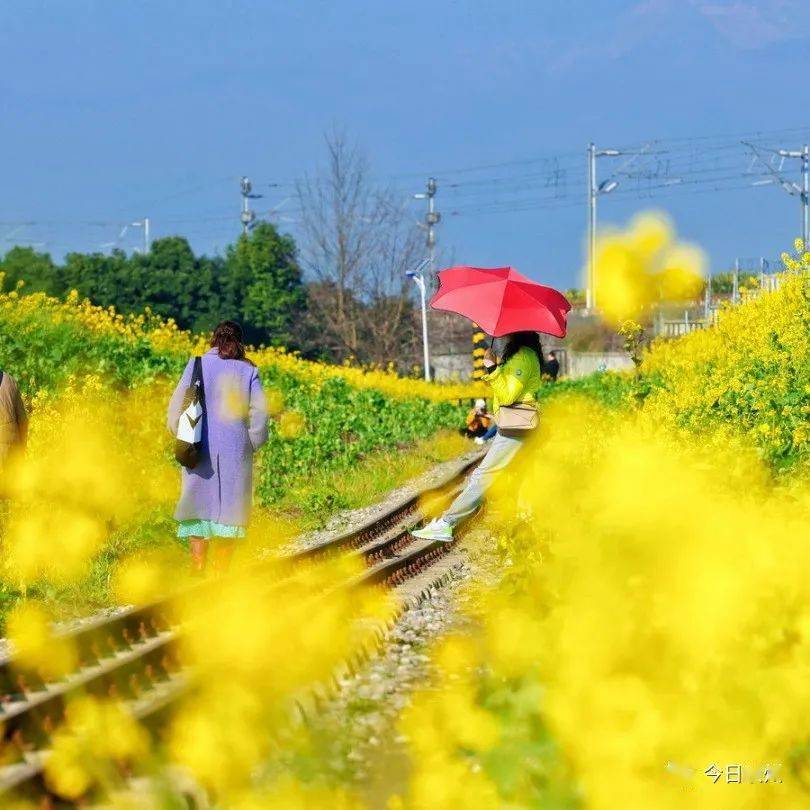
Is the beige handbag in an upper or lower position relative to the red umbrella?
lower

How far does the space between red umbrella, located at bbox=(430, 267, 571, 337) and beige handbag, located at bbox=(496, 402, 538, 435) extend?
525 millimetres

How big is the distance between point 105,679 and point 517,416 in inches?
174

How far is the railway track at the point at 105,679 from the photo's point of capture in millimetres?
6062

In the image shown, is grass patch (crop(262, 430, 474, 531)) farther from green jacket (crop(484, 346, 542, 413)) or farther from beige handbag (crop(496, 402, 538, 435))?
green jacket (crop(484, 346, 542, 413))

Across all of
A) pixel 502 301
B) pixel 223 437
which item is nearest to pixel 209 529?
pixel 223 437

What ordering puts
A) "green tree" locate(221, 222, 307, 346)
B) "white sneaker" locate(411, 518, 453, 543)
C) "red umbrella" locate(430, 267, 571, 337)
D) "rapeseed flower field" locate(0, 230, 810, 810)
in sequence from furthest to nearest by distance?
"green tree" locate(221, 222, 307, 346), "white sneaker" locate(411, 518, 453, 543), "red umbrella" locate(430, 267, 571, 337), "rapeseed flower field" locate(0, 230, 810, 810)

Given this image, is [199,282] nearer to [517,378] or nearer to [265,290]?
[265,290]

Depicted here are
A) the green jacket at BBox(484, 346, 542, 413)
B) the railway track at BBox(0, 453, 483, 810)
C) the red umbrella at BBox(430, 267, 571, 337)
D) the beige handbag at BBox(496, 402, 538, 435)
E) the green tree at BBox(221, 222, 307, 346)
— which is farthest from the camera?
the green tree at BBox(221, 222, 307, 346)

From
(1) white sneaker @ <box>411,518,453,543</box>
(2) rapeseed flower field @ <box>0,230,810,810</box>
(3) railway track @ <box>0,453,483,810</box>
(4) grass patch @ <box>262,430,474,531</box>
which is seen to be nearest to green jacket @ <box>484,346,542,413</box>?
(2) rapeseed flower field @ <box>0,230,810,810</box>

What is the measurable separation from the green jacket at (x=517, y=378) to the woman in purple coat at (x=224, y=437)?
173cm

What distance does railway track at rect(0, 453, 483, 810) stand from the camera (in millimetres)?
6062

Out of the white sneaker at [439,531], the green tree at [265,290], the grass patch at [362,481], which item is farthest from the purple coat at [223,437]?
the green tree at [265,290]

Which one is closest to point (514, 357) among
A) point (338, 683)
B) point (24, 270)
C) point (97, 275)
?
point (338, 683)

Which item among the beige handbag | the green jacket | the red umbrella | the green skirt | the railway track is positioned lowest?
the railway track
